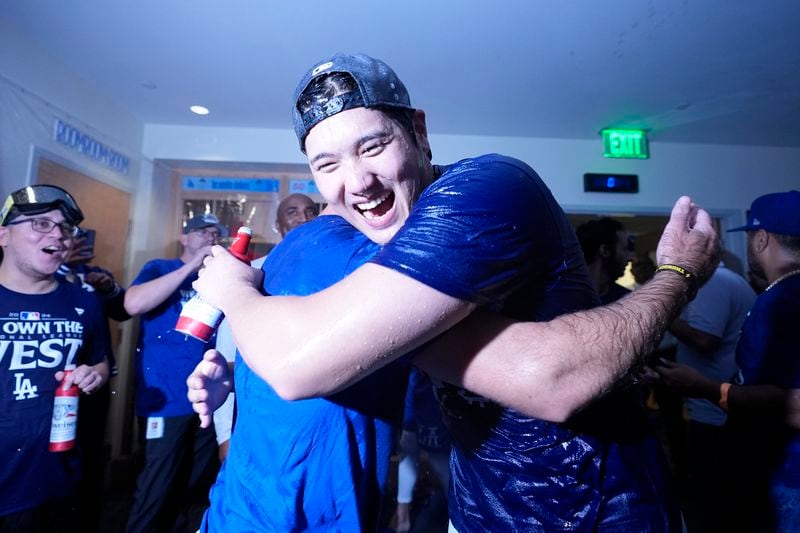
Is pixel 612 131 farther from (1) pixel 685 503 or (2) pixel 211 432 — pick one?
(2) pixel 211 432

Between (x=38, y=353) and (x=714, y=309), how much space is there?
13.6 feet

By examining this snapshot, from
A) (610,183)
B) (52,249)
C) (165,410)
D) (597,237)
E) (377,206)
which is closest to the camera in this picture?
(377,206)

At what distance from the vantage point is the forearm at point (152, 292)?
8.96 ft

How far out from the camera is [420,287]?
1.83 feet

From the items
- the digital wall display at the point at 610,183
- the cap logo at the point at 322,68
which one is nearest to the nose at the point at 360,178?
the cap logo at the point at 322,68

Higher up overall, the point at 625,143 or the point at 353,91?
the point at 625,143

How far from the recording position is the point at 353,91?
0.88m

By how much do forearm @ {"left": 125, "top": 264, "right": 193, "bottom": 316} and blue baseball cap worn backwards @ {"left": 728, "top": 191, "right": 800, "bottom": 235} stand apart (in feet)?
11.2

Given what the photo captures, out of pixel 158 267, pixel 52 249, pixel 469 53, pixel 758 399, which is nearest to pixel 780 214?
pixel 758 399

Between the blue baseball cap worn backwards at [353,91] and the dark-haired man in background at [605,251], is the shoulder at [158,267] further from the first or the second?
the dark-haired man in background at [605,251]

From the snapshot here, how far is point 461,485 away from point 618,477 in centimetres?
37

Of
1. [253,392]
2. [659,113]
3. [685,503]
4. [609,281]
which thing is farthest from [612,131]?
[253,392]

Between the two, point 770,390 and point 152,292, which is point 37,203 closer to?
point 152,292

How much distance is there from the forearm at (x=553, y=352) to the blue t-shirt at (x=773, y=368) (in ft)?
4.48
